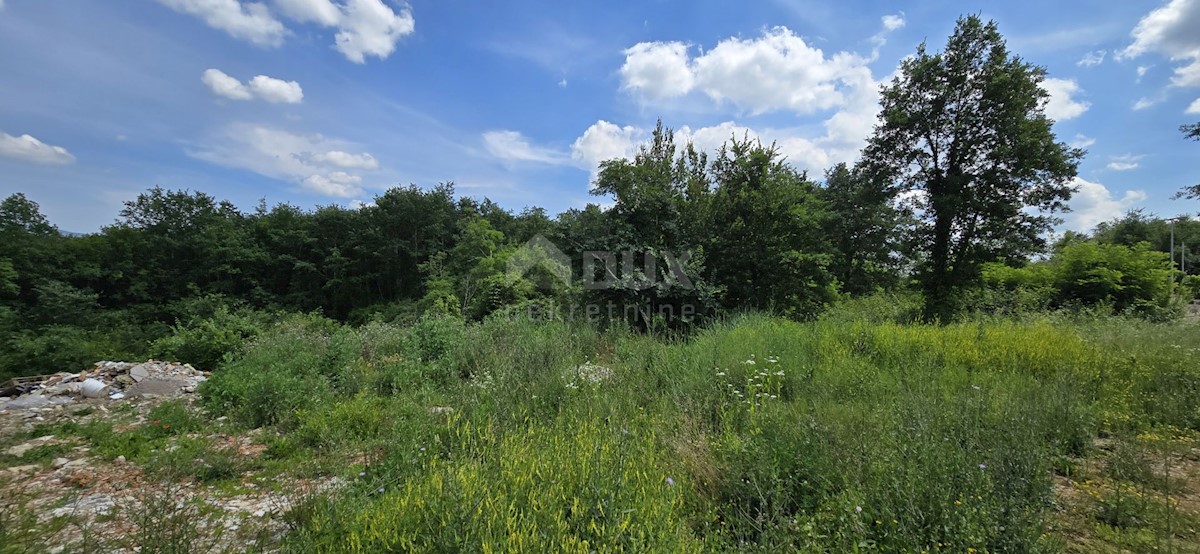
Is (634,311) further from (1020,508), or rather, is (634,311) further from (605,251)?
(1020,508)

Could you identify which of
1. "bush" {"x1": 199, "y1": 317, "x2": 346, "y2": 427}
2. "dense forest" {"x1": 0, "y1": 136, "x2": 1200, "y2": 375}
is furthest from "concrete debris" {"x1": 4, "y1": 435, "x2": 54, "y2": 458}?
"dense forest" {"x1": 0, "y1": 136, "x2": 1200, "y2": 375}

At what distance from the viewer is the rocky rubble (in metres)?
7.30

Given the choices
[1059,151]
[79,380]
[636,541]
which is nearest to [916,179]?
[1059,151]

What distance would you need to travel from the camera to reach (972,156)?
1159 cm

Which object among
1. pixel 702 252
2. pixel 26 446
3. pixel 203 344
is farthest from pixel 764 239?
pixel 203 344

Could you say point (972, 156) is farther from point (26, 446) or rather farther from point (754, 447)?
point (26, 446)

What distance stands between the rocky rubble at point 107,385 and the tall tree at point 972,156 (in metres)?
16.1

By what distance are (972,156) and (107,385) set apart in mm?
19862

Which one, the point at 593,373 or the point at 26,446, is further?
the point at 593,373

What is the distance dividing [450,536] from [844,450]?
219 centimetres

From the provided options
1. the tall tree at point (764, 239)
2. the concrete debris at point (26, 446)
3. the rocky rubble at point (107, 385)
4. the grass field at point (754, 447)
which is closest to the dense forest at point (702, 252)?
the tall tree at point (764, 239)

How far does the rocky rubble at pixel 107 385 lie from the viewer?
24.0ft

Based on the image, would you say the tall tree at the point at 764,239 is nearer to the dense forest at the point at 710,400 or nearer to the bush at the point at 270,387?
the dense forest at the point at 710,400

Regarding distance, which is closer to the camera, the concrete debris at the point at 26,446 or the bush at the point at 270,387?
the concrete debris at the point at 26,446
